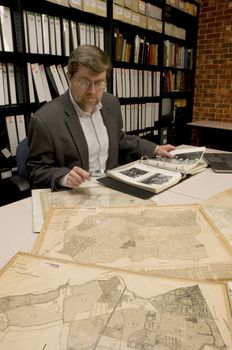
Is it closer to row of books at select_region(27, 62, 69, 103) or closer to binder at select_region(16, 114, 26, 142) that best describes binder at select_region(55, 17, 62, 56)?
row of books at select_region(27, 62, 69, 103)

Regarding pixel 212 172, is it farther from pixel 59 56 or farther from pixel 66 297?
pixel 59 56

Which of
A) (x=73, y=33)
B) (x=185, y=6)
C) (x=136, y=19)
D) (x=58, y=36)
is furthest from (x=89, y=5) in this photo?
(x=185, y=6)

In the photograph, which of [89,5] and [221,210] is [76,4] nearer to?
[89,5]

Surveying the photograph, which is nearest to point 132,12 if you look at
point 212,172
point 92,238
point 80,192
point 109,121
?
point 109,121

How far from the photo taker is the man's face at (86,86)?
138 centimetres

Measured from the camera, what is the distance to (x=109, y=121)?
172 cm

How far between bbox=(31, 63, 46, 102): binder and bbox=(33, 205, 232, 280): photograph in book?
1358mm

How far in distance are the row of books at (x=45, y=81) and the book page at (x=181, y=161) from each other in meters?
1.05

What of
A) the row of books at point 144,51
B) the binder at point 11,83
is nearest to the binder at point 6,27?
the binder at point 11,83

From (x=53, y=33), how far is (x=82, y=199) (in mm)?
1551

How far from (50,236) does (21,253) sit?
119 millimetres

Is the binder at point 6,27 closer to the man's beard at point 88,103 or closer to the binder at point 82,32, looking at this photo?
the binder at point 82,32

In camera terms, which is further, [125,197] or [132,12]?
[132,12]

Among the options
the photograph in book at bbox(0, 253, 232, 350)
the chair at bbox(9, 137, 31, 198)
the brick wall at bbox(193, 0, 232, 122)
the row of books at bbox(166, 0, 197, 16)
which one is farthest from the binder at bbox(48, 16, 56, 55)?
the brick wall at bbox(193, 0, 232, 122)
